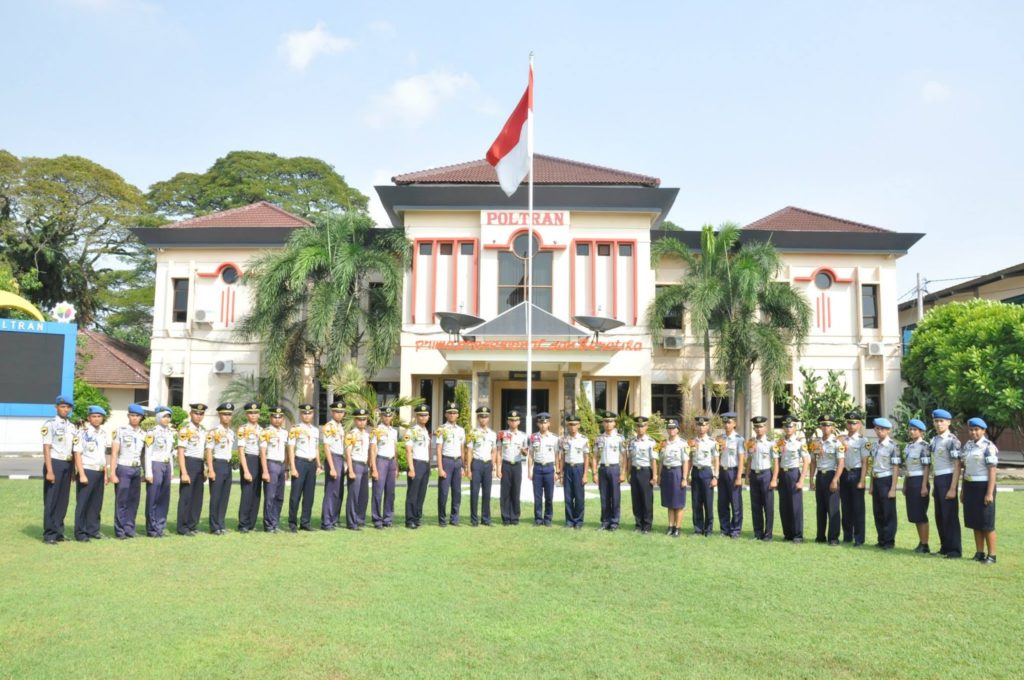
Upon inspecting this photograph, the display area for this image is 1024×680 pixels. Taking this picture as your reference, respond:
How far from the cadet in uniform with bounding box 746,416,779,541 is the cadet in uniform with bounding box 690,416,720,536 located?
1.42 feet

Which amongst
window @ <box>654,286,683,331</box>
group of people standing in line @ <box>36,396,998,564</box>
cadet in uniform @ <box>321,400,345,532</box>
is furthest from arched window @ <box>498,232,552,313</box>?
cadet in uniform @ <box>321,400,345,532</box>

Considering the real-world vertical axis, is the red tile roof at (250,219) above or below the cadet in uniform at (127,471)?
above

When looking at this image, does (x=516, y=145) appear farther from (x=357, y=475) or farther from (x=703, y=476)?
(x=703, y=476)

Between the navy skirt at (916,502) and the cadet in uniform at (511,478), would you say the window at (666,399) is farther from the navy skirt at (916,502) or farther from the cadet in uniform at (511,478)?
the navy skirt at (916,502)

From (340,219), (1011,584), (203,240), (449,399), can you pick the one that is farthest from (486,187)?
(1011,584)

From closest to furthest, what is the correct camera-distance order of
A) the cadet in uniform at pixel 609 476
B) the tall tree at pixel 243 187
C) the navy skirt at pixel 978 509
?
the navy skirt at pixel 978 509 → the cadet in uniform at pixel 609 476 → the tall tree at pixel 243 187

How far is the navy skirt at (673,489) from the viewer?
8.85 m

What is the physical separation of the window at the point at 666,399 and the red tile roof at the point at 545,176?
232 inches

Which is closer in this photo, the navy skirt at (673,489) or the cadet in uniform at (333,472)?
the navy skirt at (673,489)

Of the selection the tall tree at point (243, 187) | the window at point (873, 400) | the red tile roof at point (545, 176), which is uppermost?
the tall tree at point (243, 187)

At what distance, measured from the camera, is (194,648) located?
450 cm

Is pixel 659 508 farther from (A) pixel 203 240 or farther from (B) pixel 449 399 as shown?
(A) pixel 203 240

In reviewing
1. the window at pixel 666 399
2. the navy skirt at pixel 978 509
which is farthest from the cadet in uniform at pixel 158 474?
the window at pixel 666 399

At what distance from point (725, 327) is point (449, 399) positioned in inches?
313
